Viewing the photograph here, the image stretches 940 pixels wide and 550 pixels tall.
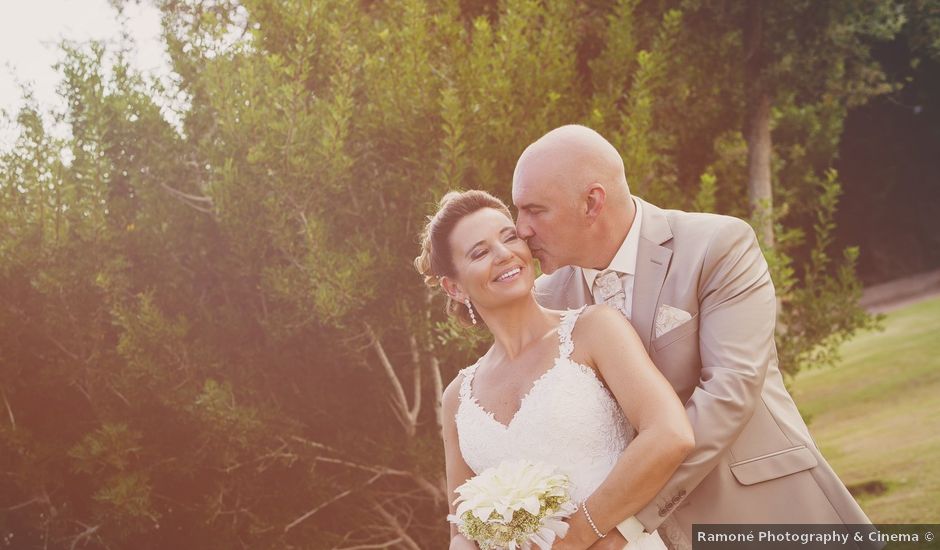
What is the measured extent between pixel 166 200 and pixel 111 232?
640 mm

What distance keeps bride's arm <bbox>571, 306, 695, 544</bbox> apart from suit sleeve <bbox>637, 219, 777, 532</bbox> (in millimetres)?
92

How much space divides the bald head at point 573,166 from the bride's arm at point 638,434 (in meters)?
0.61

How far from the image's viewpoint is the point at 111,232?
6.59m

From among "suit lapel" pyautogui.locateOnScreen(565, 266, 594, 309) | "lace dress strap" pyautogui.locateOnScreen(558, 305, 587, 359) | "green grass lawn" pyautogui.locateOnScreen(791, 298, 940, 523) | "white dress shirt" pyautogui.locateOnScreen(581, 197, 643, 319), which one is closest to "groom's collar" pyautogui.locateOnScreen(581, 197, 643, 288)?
"white dress shirt" pyautogui.locateOnScreen(581, 197, 643, 319)

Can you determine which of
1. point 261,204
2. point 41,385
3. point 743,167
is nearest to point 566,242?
point 261,204

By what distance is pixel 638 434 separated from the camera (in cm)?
283

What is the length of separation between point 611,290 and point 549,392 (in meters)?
0.49

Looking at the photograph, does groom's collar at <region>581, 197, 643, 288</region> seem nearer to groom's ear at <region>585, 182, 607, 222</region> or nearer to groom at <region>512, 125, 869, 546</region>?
groom at <region>512, 125, 869, 546</region>

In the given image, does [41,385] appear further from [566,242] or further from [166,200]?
[566,242]

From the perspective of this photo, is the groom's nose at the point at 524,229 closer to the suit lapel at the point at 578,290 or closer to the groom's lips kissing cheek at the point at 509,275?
the groom's lips kissing cheek at the point at 509,275

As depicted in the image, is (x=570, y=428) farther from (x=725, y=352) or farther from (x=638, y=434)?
(x=725, y=352)

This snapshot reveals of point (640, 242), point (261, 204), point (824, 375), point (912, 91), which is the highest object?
point (261, 204)

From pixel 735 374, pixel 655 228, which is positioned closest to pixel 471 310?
pixel 655 228

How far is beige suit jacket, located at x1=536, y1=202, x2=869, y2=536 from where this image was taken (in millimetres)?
3004
